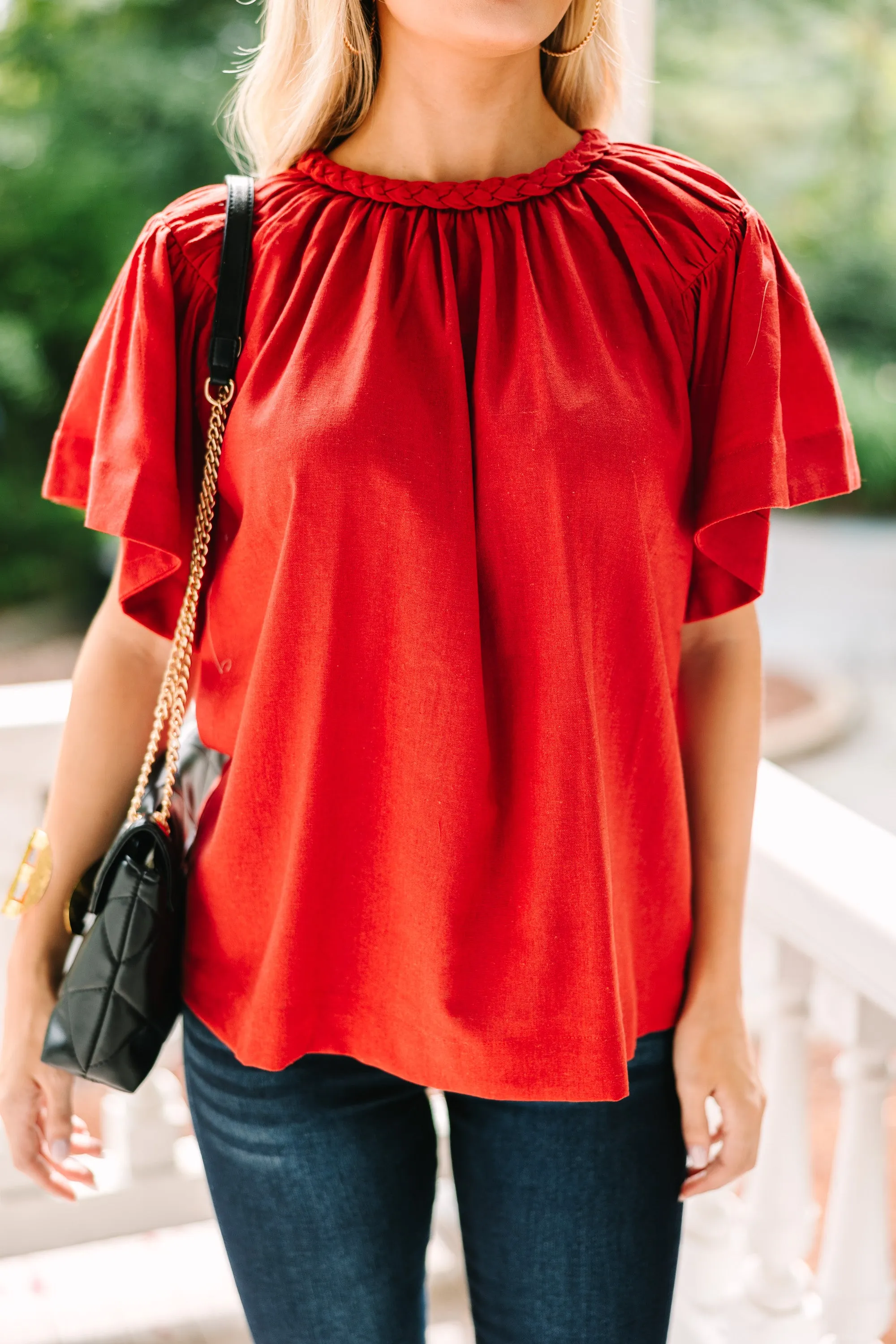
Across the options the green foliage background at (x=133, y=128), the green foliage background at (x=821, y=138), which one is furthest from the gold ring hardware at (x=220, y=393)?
the green foliage background at (x=821, y=138)

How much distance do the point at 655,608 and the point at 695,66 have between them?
453cm

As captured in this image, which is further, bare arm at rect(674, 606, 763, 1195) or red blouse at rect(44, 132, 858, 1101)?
bare arm at rect(674, 606, 763, 1195)

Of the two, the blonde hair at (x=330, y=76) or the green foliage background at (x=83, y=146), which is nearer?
the blonde hair at (x=330, y=76)

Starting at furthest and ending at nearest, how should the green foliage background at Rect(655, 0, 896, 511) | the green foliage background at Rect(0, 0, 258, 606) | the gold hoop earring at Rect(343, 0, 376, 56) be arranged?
the green foliage background at Rect(655, 0, 896, 511), the green foliage background at Rect(0, 0, 258, 606), the gold hoop earring at Rect(343, 0, 376, 56)

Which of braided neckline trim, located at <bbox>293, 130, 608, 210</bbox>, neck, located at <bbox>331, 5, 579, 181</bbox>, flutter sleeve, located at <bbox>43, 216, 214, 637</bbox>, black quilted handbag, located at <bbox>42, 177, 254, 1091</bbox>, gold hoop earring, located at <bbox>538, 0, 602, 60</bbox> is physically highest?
gold hoop earring, located at <bbox>538, 0, 602, 60</bbox>

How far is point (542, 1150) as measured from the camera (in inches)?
32.3

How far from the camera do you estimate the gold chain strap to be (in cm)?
79

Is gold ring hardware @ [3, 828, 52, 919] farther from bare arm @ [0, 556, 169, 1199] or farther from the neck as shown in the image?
the neck

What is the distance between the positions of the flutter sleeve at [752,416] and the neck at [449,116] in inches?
6.8

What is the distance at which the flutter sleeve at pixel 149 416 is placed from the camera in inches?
30.8

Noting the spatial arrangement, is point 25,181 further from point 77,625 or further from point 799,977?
point 799,977

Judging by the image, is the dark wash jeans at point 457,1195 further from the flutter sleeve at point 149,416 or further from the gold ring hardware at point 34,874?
the flutter sleeve at point 149,416

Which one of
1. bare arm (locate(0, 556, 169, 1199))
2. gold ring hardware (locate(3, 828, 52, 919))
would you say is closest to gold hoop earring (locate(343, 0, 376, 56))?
bare arm (locate(0, 556, 169, 1199))

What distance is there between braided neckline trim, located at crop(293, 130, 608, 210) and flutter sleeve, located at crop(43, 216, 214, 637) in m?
0.12
